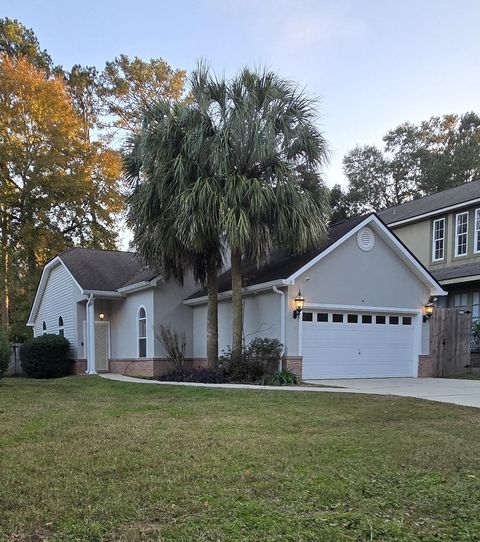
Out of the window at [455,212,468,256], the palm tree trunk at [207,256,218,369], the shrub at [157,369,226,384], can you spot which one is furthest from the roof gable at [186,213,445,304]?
the window at [455,212,468,256]

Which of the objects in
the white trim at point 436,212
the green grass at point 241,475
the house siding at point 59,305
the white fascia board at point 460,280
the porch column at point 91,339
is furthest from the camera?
the house siding at point 59,305

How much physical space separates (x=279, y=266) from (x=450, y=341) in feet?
20.2

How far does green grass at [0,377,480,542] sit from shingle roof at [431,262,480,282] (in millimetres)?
11084

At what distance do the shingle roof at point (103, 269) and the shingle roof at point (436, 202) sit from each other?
11460mm

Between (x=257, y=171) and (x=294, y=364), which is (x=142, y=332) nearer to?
(x=294, y=364)

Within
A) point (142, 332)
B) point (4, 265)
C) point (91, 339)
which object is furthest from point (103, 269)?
point (4, 265)

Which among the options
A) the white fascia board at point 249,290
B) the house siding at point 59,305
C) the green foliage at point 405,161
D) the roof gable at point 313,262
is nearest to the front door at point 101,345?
the house siding at point 59,305

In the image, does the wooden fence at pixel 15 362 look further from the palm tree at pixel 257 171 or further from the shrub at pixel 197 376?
the palm tree at pixel 257 171

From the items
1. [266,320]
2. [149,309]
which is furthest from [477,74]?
[149,309]

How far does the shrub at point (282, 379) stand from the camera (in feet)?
39.7

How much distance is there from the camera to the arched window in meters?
16.6

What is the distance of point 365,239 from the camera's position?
1421 centimetres

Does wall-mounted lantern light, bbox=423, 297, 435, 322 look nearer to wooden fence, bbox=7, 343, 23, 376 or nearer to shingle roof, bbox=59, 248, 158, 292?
shingle roof, bbox=59, 248, 158, 292

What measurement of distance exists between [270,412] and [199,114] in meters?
8.22
